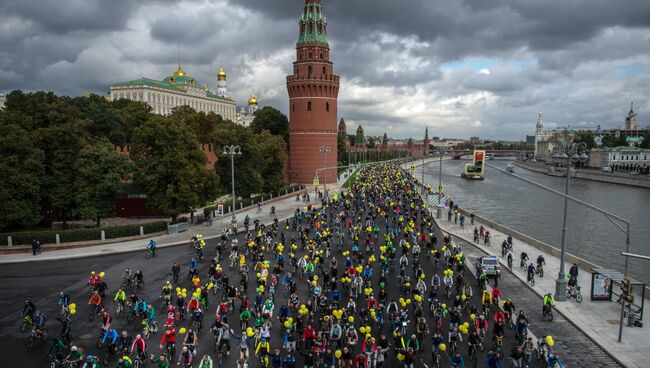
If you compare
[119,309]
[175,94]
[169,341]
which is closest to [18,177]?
[119,309]

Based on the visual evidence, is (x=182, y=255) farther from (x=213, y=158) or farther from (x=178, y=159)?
(x=213, y=158)

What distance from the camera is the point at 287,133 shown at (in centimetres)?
7850

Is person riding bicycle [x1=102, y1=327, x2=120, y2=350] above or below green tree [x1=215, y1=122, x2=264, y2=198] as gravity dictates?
below

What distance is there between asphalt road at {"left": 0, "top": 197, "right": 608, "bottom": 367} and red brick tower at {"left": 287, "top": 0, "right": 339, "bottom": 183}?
39985 millimetres

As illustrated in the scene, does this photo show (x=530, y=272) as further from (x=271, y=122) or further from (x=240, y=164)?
(x=271, y=122)

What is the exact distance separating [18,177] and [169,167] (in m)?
9.31

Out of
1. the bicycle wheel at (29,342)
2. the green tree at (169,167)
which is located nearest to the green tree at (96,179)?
the green tree at (169,167)

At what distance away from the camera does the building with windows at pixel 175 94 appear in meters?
114

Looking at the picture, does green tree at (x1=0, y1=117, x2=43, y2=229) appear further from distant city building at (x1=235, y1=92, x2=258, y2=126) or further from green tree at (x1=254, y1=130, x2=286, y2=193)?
distant city building at (x1=235, y1=92, x2=258, y2=126)

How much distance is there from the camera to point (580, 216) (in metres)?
50.4

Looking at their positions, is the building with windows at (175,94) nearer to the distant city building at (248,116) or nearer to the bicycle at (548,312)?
the distant city building at (248,116)

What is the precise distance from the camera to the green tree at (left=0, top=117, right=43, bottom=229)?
2830cm

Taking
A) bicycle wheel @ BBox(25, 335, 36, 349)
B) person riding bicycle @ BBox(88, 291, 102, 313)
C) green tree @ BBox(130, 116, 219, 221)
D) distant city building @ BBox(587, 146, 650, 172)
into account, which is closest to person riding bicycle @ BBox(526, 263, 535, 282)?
person riding bicycle @ BBox(88, 291, 102, 313)

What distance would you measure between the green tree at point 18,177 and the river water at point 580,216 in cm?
3825
